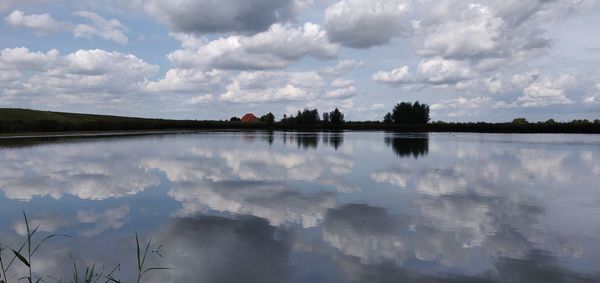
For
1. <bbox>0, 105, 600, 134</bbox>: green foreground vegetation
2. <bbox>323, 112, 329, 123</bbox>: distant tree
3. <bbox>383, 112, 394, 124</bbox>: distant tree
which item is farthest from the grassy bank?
<bbox>383, 112, 394, 124</bbox>: distant tree

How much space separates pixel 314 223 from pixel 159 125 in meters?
114

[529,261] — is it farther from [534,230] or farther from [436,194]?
[436,194]

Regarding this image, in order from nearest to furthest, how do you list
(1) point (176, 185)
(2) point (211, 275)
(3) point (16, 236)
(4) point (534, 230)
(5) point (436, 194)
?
(2) point (211, 275) < (3) point (16, 236) < (4) point (534, 230) < (5) point (436, 194) < (1) point (176, 185)

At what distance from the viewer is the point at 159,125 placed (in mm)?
120188

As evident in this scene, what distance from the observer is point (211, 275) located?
8297 millimetres

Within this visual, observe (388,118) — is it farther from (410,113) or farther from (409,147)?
(409,147)

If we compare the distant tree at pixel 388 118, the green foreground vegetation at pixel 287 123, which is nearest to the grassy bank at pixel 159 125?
the green foreground vegetation at pixel 287 123

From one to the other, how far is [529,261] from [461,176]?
14.4 meters

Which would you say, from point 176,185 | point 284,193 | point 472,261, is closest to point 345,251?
point 472,261

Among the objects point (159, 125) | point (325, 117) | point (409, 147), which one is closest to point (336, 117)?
point (325, 117)

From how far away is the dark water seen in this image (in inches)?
344

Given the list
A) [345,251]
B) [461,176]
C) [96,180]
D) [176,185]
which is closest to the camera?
[345,251]

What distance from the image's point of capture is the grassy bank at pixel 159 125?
3008 inches

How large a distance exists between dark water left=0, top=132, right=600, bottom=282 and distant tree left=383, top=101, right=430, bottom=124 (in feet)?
524
